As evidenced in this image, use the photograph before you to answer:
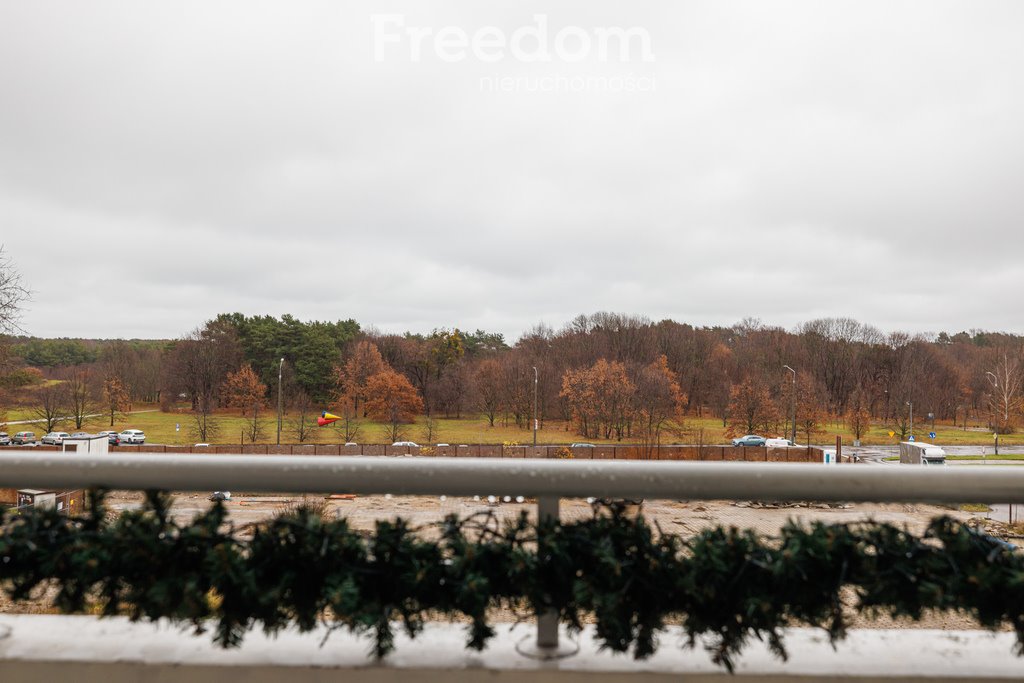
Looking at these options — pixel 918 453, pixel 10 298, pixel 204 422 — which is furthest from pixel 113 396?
pixel 918 453

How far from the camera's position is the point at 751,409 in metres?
34.8

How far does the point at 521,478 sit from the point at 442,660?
448 mm

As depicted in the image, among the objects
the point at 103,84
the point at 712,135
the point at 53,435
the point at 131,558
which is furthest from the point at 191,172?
the point at 131,558

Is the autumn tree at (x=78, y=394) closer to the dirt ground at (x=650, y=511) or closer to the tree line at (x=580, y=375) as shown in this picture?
the tree line at (x=580, y=375)

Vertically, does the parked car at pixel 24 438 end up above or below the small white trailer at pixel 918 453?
below

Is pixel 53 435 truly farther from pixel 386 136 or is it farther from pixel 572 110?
pixel 572 110

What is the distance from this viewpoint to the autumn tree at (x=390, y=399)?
134ft

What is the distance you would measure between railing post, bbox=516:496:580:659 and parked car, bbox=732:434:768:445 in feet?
105

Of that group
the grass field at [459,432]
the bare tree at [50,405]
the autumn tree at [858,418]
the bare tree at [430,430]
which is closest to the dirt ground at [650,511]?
the grass field at [459,432]

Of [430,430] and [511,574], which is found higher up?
[511,574]

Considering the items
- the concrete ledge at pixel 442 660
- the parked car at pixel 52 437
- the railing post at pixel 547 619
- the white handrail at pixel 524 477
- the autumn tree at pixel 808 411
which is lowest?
the parked car at pixel 52 437

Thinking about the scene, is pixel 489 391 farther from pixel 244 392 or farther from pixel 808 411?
pixel 808 411

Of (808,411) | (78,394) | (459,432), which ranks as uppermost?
(78,394)

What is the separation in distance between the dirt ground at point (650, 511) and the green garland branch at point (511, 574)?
1.1 inches
